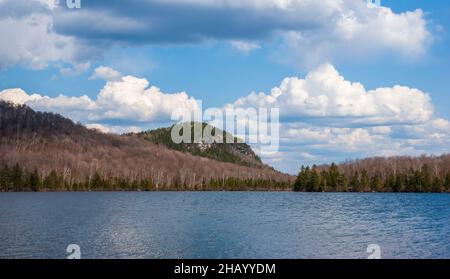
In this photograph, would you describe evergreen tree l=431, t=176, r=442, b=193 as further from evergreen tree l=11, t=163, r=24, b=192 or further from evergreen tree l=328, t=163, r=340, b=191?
evergreen tree l=11, t=163, r=24, b=192

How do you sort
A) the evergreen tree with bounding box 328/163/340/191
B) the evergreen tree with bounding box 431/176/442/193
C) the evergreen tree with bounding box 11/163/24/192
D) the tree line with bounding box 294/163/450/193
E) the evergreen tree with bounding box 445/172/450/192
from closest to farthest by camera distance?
the evergreen tree with bounding box 445/172/450/192 < the evergreen tree with bounding box 431/176/442/193 < the tree line with bounding box 294/163/450/193 < the evergreen tree with bounding box 11/163/24/192 < the evergreen tree with bounding box 328/163/340/191

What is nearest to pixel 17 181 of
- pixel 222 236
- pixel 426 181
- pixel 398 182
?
pixel 398 182

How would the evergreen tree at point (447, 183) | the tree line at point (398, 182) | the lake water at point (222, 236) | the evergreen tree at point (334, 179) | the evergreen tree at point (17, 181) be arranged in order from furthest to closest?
the evergreen tree at point (334, 179), the evergreen tree at point (17, 181), the tree line at point (398, 182), the evergreen tree at point (447, 183), the lake water at point (222, 236)

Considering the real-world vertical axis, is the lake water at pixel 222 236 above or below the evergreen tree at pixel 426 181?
below

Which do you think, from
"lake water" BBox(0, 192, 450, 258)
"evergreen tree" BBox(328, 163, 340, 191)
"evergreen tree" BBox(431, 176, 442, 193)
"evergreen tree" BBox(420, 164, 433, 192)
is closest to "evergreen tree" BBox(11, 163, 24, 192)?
"evergreen tree" BBox(328, 163, 340, 191)

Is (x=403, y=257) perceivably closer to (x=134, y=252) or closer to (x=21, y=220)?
(x=134, y=252)

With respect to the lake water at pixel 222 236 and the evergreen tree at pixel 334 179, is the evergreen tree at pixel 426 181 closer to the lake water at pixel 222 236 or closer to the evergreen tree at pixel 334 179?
the evergreen tree at pixel 334 179

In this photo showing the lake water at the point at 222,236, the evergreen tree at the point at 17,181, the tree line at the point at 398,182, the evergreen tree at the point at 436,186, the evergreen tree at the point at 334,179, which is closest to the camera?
the lake water at the point at 222,236

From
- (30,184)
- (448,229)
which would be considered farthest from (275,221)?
(30,184)

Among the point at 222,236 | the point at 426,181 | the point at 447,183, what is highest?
the point at 426,181

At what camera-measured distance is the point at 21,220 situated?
74.4 meters

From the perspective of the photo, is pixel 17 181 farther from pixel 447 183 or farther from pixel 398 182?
pixel 447 183

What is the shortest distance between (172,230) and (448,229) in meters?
34.8

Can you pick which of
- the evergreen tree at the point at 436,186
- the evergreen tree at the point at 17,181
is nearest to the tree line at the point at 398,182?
the evergreen tree at the point at 436,186
